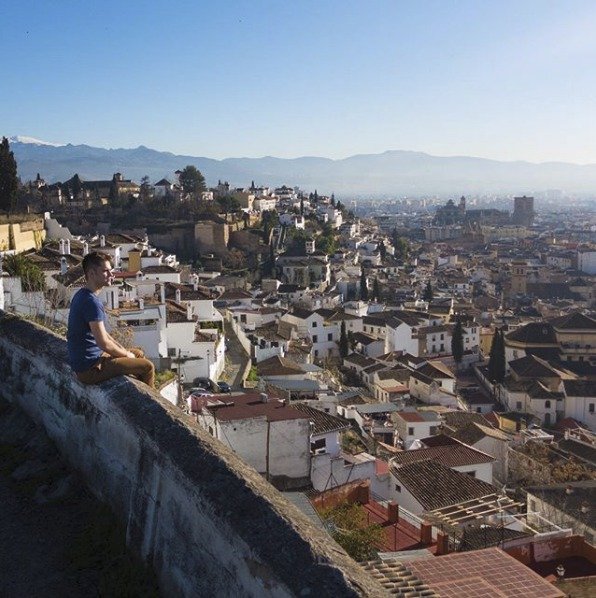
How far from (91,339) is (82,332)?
0.23 ft

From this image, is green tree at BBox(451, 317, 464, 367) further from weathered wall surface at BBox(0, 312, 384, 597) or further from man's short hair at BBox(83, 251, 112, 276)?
man's short hair at BBox(83, 251, 112, 276)

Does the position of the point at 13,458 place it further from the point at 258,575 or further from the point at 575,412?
the point at 575,412

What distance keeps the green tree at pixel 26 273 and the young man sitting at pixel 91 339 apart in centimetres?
1697

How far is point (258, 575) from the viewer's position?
2.91 m

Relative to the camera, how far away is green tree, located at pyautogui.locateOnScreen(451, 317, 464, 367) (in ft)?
139

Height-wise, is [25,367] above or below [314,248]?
above

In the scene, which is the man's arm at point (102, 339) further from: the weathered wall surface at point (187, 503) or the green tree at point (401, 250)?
the green tree at point (401, 250)

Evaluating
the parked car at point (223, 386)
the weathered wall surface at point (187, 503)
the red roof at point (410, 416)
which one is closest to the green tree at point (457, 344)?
the red roof at point (410, 416)

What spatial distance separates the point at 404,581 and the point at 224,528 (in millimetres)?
1483

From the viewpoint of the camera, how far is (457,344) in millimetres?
42438

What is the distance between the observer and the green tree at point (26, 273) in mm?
20719

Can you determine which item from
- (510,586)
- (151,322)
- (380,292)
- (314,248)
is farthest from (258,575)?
(314,248)

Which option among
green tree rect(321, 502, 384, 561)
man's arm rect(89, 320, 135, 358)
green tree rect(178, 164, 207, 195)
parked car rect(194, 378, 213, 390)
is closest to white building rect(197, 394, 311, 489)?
green tree rect(321, 502, 384, 561)

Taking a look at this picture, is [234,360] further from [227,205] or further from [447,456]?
[227,205]
